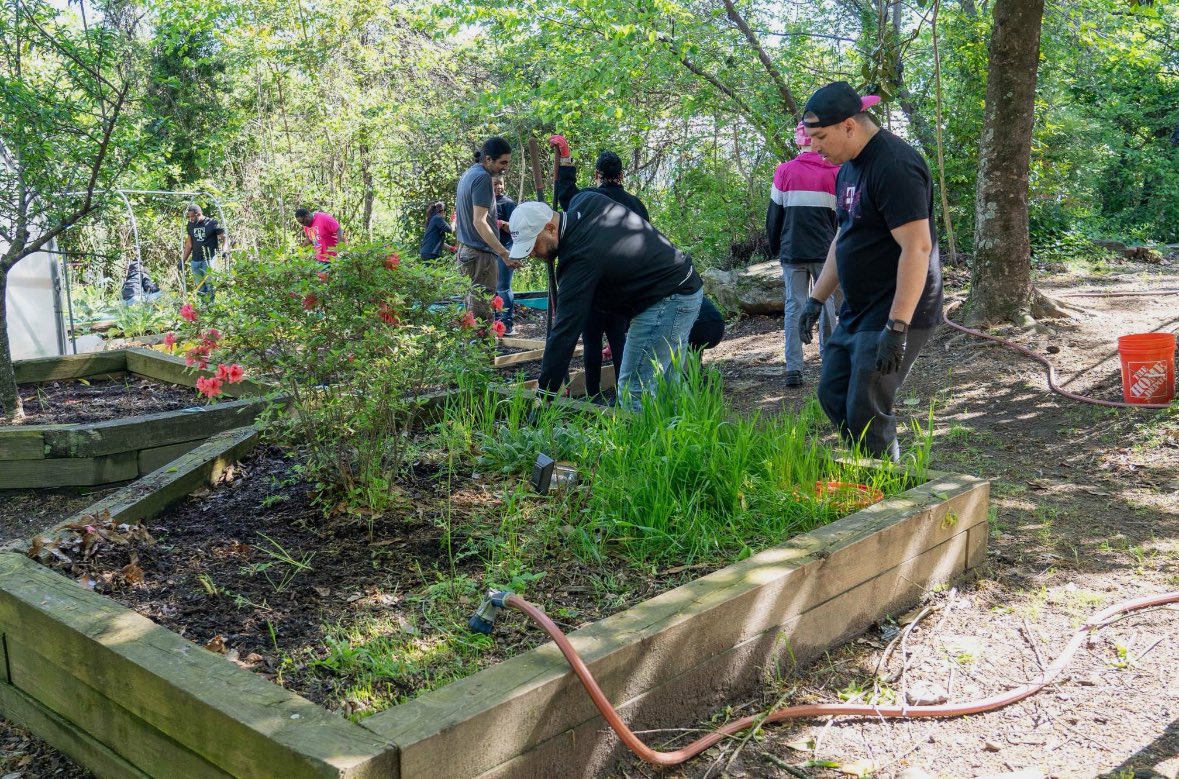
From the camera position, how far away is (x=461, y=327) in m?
4.17

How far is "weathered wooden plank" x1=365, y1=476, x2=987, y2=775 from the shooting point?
227 centimetres

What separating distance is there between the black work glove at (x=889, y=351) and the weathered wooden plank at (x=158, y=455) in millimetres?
3676

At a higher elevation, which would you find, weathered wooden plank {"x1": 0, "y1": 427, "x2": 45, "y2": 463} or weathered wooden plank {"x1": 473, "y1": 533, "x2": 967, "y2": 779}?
weathered wooden plank {"x1": 0, "y1": 427, "x2": 45, "y2": 463}

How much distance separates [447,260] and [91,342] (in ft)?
27.7

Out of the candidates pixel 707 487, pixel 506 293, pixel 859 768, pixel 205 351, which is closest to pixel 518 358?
pixel 506 293

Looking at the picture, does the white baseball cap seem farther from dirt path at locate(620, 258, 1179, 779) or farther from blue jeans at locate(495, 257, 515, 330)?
blue jeans at locate(495, 257, 515, 330)

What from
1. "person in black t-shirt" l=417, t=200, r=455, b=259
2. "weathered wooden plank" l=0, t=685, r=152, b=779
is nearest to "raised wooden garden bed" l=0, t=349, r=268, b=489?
"weathered wooden plank" l=0, t=685, r=152, b=779

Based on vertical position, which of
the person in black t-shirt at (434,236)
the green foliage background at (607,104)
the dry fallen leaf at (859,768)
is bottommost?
the dry fallen leaf at (859,768)

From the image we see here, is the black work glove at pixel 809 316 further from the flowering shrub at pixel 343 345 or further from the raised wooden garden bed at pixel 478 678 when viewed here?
the flowering shrub at pixel 343 345

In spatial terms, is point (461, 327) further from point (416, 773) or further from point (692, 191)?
point (692, 191)

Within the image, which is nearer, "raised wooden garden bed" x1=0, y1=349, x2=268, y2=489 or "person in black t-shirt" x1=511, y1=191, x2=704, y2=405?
"person in black t-shirt" x1=511, y1=191, x2=704, y2=405

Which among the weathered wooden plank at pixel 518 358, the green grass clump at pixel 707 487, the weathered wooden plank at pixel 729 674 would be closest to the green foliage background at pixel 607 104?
the weathered wooden plank at pixel 518 358

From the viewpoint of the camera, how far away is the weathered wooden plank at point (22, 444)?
5.27 m

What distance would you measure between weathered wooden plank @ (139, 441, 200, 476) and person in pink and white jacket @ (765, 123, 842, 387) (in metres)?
4.08
